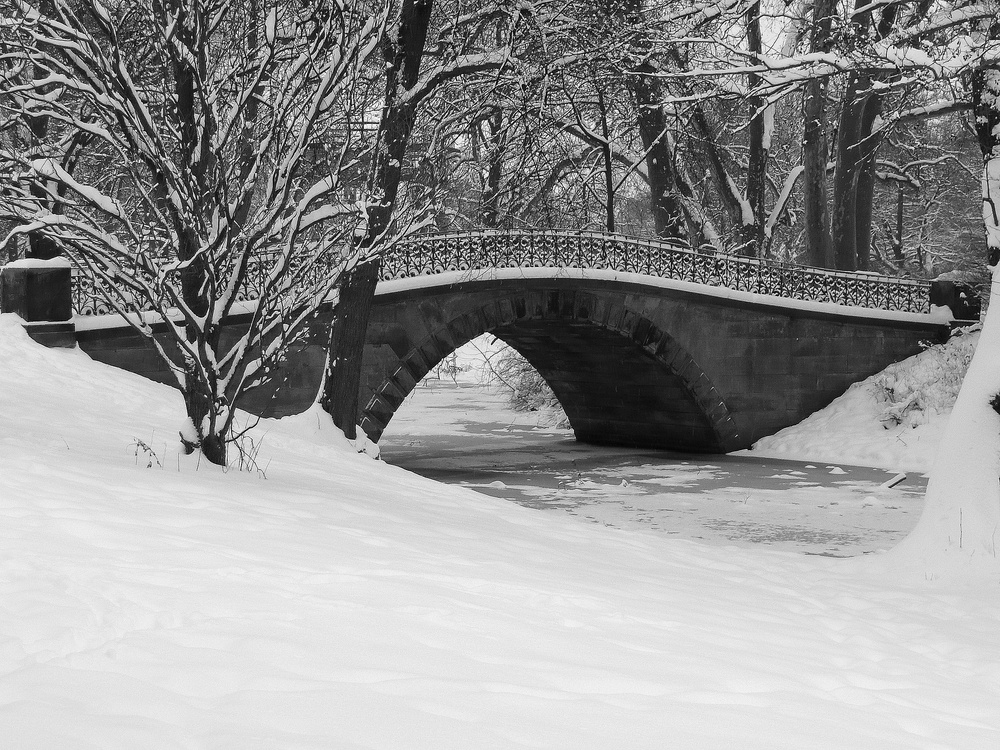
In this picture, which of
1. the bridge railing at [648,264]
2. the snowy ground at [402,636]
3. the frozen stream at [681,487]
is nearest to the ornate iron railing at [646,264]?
the bridge railing at [648,264]

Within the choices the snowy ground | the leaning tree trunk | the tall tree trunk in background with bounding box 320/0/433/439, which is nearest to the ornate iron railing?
the tall tree trunk in background with bounding box 320/0/433/439

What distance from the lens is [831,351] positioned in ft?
70.5

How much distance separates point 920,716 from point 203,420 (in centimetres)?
523

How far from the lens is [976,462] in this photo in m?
7.70

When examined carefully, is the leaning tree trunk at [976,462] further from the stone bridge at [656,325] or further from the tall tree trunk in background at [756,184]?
the tall tree trunk in background at [756,184]

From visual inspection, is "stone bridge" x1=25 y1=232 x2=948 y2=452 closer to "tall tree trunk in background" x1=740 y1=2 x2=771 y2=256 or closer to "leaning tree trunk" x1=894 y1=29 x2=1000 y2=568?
"tall tree trunk in background" x1=740 y1=2 x2=771 y2=256

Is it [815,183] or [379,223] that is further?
[815,183]

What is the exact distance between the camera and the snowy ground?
271 centimetres

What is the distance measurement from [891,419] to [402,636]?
1747 cm

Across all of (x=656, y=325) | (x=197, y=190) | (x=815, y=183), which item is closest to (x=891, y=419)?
(x=656, y=325)

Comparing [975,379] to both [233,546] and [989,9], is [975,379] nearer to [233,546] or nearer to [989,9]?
[989,9]

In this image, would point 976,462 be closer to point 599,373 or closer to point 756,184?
point 599,373

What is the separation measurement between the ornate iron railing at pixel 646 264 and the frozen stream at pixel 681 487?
3.34 meters

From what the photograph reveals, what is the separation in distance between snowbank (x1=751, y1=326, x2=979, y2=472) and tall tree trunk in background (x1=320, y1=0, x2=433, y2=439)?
9.27 meters
